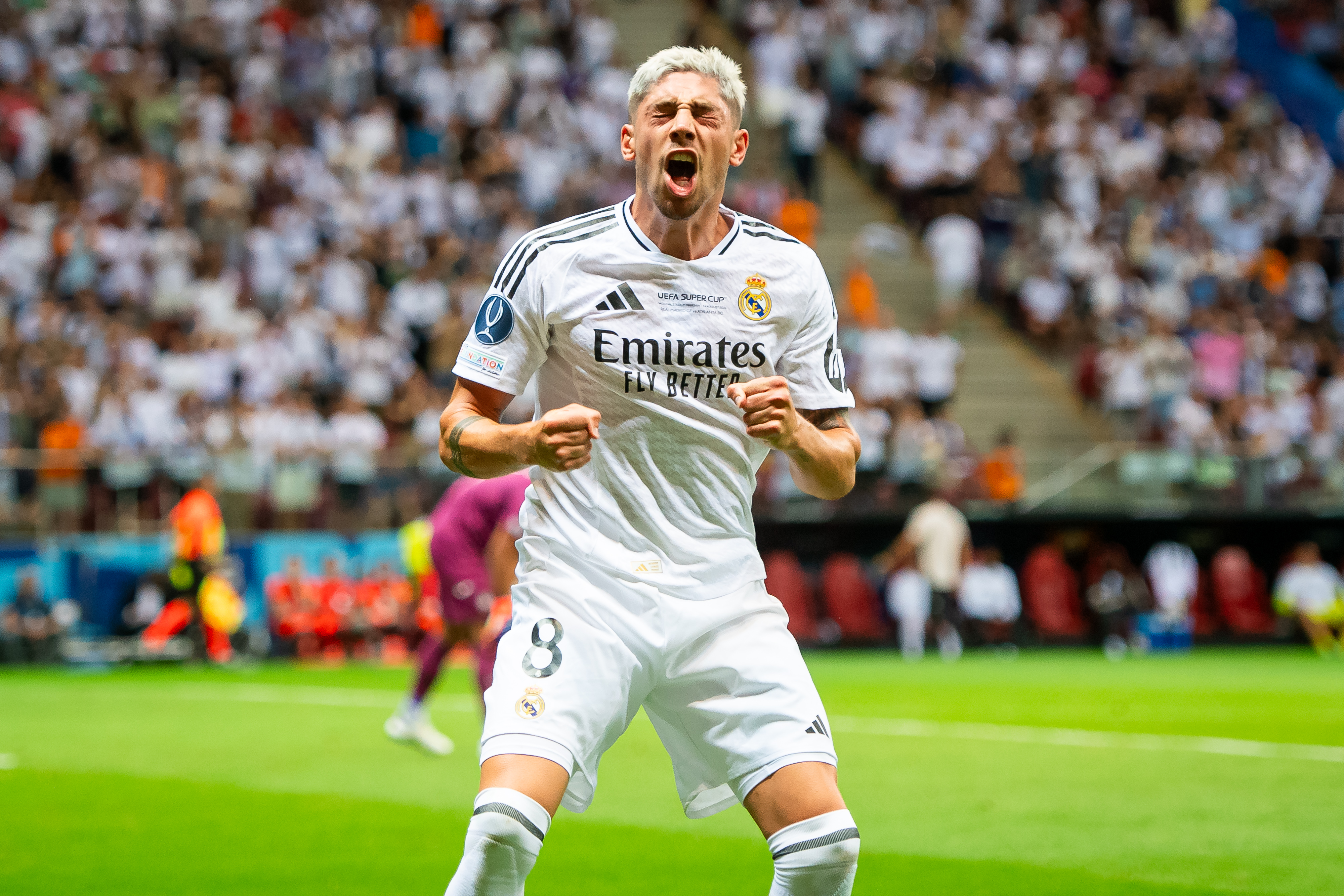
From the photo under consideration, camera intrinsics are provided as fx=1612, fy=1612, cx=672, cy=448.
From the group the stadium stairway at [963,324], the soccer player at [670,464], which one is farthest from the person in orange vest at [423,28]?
the soccer player at [670,464]

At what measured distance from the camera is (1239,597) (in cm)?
2152

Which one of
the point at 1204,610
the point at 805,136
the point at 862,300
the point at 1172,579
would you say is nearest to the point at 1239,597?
the point at 1204,610

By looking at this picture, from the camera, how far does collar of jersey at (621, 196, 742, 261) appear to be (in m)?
4.32

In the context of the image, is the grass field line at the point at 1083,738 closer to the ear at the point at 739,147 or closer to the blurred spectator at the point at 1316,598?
the ear at the point at 739,147

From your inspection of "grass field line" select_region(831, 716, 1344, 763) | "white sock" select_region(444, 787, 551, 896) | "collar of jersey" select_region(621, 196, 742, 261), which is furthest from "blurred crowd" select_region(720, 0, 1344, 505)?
"white sock" select_region(444, 787, 551, 896)

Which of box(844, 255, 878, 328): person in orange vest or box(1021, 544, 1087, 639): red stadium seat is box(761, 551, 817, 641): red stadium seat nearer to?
box(1021, 544, 1087, 639): red stadium seat

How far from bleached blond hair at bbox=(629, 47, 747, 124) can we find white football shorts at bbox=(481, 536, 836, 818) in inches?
49.6

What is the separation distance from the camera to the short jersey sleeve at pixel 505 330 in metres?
4.29

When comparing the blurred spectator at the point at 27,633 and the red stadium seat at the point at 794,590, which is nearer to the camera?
the blurred spectator at the point at 27,633

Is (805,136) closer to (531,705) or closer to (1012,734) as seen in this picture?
(1012,734)

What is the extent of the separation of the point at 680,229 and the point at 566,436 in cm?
74

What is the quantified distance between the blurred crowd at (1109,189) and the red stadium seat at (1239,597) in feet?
4.10

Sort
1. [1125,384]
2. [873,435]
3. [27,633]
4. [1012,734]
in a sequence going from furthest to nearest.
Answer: [1125,384] → [873,435] → [27,633] → [1012,734]

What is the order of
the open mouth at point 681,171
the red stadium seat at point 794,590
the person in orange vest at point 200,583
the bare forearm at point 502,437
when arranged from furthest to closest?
1. the red stadium seat at point 794,590
2. the person in orange vest at point 200,583
3. the open mouth at point 681,171
4. the bare forearm at point 502,437
